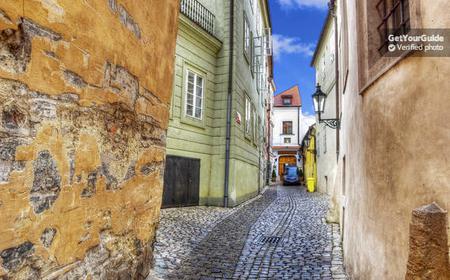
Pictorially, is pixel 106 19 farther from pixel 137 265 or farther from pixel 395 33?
pixel 395 33

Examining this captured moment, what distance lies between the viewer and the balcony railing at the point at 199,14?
11430mm

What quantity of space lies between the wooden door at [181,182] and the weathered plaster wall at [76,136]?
7.05m

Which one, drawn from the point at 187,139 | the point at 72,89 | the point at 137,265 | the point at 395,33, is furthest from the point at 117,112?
the point at 187,139

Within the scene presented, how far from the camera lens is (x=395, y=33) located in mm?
3205

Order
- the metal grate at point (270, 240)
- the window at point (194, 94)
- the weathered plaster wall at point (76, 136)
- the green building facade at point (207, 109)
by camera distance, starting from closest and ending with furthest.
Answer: the weathered plaster wall at point (76, 136), the metal grate at point (270, 240), the green building facade at point (207, 109), the window at point (194, 94)

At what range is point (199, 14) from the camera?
1209 centimetres

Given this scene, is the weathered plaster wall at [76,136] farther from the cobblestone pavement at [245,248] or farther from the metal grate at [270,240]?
the metal grate at [270,240]

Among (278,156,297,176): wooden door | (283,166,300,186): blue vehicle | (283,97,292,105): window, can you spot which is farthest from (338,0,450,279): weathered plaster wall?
(283,97,292,105): window

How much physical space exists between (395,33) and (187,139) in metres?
8.46

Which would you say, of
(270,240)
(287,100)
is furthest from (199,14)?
(287,100)

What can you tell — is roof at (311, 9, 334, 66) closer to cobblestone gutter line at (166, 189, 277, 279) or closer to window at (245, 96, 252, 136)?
window at (245, 96, 252, 136)

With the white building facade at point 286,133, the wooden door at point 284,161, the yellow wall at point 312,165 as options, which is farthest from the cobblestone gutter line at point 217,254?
the wooden door at point 284,161

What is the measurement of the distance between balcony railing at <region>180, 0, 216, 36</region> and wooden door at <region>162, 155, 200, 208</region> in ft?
15.4

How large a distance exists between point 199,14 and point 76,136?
11.0 metres
